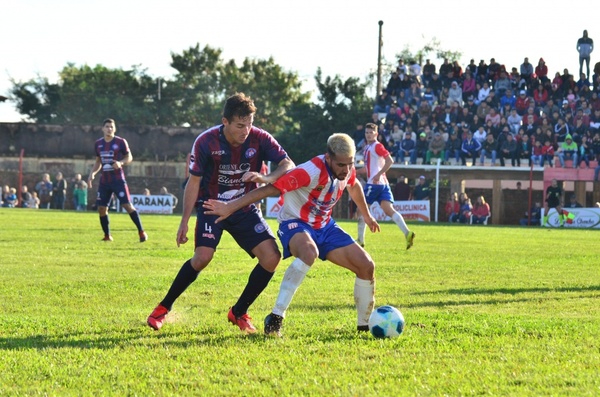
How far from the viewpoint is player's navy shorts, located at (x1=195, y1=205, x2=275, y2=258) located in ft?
25.0

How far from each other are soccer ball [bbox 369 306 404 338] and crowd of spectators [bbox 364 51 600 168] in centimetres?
2998

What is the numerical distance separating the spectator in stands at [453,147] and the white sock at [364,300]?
30.5 metres

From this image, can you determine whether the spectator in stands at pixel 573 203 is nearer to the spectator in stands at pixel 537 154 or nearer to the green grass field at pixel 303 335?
the spectator in stands at pixel 537 154

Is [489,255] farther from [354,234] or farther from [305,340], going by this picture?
[305,340]

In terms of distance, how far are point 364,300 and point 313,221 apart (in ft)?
2.42

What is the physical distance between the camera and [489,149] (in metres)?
36.9

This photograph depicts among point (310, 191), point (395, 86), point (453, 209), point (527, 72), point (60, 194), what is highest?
point (527, 72)

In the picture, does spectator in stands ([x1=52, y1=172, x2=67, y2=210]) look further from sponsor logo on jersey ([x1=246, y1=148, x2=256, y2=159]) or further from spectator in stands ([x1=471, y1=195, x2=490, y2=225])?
sponsor logo on jersey ([x1=246, y1=148, x2=256, y2=159])

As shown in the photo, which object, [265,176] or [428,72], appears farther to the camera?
[428,72]

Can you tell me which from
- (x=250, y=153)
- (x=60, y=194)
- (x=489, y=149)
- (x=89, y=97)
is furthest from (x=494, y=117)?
(x=89, y=97)

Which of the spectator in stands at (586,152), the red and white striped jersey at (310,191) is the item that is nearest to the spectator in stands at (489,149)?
the spectator in stands at (586,152)

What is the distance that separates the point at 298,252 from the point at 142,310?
2115mm

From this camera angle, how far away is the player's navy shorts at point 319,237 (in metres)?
7.43

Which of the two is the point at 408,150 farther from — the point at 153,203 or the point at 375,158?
the point at 375,158
